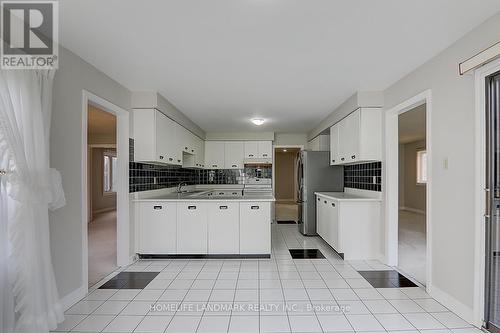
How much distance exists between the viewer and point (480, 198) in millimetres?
2035

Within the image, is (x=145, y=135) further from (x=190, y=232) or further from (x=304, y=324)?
(x=304, y=324)

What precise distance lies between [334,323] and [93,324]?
192 cm

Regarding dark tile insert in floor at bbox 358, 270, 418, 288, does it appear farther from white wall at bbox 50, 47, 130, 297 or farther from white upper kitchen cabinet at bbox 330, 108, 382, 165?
white wall at bbox 50, 47, 130, 297

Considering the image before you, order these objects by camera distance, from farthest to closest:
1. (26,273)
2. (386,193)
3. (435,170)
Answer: (386,193) → (435,170) → (26,273)

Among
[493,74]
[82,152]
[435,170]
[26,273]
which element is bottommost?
[26,273]

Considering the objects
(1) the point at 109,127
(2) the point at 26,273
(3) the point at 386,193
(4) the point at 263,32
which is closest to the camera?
(2) the point at 26,273

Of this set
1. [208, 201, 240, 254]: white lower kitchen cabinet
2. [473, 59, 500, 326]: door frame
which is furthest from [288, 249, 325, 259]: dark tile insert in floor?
[473, 59, 500, 326]: door frame

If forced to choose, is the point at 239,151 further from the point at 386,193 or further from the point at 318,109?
the point at 386,193

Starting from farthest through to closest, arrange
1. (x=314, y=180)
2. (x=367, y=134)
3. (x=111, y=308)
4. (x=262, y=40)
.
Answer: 1. (x=314, y=180)
2. (x=367, y=134)
3. (x=111, y=308)
4. (x=262, y=40)

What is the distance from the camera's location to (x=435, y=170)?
8.34ft

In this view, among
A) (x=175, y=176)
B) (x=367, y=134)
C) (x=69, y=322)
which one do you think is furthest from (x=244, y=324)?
(x=175, y=176)

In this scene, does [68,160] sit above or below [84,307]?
above

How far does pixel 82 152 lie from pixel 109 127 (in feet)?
13.6

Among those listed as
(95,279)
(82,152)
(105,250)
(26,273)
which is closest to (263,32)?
(82,152)
